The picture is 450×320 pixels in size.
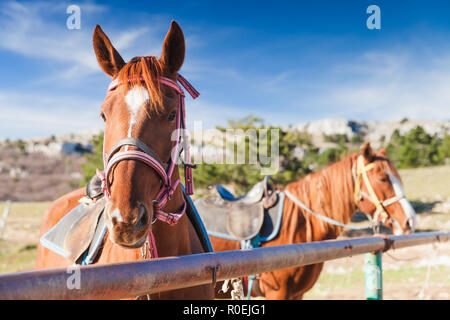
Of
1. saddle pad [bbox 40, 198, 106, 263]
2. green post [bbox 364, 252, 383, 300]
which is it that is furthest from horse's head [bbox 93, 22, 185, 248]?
green post [bbox 364, 252, 383, 300]

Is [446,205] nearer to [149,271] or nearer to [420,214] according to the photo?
[420,214]

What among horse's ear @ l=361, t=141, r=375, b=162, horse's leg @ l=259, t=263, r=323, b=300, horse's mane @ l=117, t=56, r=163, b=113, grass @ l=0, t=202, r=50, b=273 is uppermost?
horse's mane @ l=117, t=56, r=163, b=113

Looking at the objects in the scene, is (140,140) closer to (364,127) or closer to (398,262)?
(398,262)

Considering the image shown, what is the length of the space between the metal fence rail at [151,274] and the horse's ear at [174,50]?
3.64 ft

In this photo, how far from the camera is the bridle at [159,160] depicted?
1468 millimetres

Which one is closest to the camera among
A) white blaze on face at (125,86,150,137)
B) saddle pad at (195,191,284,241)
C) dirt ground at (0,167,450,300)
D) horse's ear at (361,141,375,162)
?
white blaze on face at (125,86,150,137)

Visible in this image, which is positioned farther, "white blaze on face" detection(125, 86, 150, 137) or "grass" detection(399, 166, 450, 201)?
"grass" detection(399, 166, 450, 201)

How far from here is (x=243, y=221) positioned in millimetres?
4234

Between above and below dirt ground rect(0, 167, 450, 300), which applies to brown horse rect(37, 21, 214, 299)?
above

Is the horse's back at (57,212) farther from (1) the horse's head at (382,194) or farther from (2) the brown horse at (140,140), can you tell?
(1) the horse's head at (382,194)

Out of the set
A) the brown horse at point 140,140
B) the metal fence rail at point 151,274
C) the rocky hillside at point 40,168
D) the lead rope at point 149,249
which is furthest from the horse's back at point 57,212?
the rocky hillside at point 40,168

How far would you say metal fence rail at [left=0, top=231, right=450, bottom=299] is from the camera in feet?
2.40

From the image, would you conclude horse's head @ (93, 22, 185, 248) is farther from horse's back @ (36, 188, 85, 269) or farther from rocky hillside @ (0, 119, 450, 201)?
rocky hillside @ (0, 119, 450, 201)
